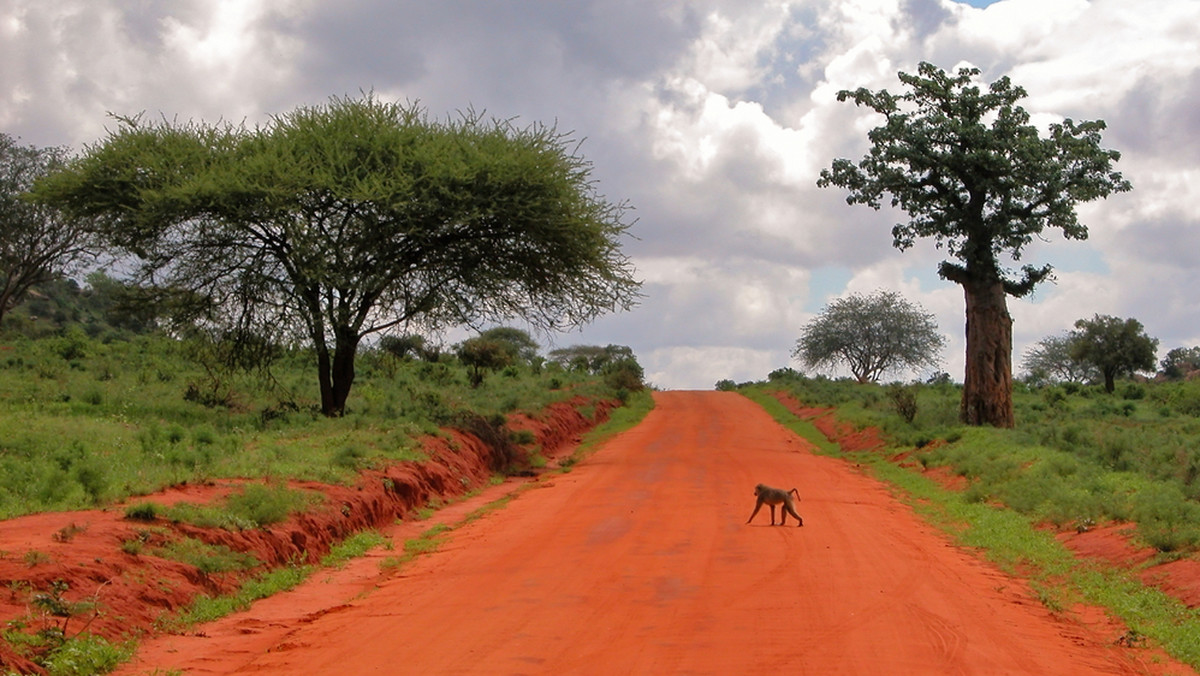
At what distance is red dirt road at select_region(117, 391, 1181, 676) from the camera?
26.0 ft

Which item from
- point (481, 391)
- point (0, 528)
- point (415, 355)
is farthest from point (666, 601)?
point (415, 355)

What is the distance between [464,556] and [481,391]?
25.7m

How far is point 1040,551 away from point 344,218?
17846 millimetres

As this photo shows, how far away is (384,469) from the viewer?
17.8 metres

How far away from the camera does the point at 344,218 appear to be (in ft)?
83.1

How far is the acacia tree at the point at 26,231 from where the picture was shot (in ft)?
137

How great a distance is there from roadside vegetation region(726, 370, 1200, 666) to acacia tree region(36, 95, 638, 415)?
9994 mm

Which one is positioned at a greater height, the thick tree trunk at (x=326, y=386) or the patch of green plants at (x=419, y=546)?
the thick tree trunk at (x=326, y=386)

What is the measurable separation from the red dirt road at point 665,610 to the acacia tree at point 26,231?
3298cm

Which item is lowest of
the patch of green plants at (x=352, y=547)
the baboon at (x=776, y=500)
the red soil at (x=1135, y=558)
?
the patch of green plants at (x=352, y=547)

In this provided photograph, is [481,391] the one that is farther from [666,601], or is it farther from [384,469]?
[666,601]

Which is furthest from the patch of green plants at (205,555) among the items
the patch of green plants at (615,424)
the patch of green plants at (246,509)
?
the patch of green plants at (615,424)

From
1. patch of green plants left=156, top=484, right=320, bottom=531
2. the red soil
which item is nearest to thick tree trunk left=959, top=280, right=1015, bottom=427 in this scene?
the red soil

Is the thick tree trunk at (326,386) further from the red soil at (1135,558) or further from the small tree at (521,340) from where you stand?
the small tree at (521,340)
